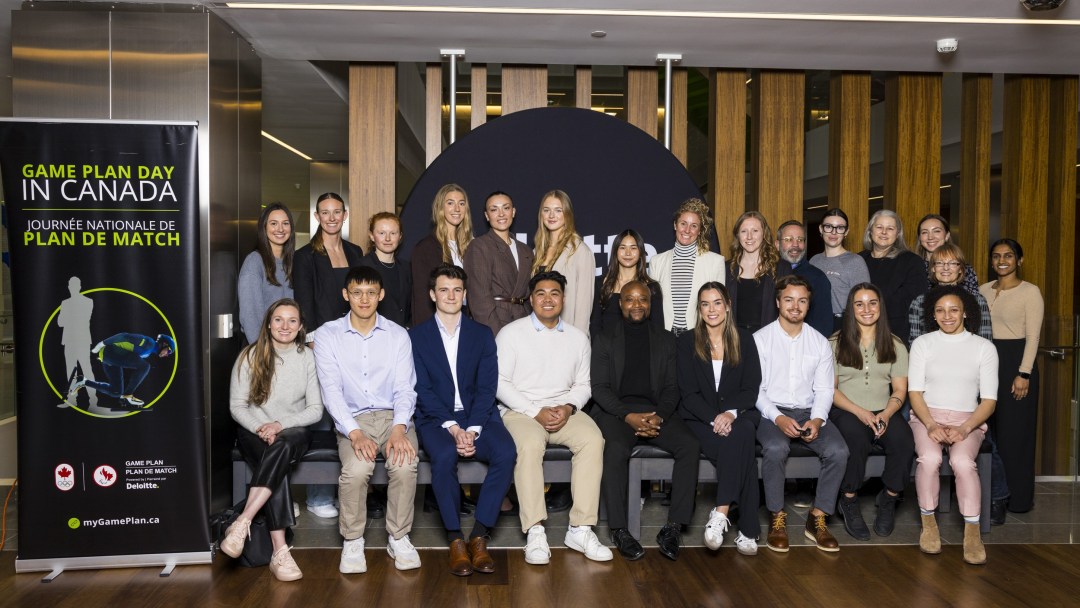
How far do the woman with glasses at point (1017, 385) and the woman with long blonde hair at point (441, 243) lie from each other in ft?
10.3

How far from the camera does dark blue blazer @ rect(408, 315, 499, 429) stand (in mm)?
4230

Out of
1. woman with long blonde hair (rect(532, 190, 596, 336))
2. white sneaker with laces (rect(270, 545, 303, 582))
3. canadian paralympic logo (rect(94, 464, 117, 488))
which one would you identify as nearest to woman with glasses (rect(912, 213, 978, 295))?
woman with long blonde hair (rect(532, 190, 596, 336))

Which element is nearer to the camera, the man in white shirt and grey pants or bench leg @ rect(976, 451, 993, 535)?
the man in white shirt and grey pants

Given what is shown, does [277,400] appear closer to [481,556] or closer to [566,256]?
[481,556]

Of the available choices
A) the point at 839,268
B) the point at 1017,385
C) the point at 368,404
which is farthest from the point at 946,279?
the point at 368,404

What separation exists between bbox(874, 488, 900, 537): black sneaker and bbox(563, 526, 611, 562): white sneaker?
150cm

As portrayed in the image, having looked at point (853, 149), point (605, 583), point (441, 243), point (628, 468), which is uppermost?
point (853, 149)

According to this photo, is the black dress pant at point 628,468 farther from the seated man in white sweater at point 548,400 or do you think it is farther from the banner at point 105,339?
the banner at point 105,339

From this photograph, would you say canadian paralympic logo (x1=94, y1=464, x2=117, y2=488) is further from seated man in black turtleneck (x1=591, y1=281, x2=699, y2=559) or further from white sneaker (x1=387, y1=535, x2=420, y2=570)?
seated man in black turtleneck (x1=591, y1=281, x2=699, y2=559)

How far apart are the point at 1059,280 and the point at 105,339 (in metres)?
5.87

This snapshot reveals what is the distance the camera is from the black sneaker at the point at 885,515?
4.42m

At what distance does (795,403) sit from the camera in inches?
176

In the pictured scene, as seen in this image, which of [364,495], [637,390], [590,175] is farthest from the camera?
[590,175]

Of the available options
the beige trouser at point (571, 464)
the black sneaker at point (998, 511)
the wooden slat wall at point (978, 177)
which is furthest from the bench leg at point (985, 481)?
the beige trouser at point (571, 464)
